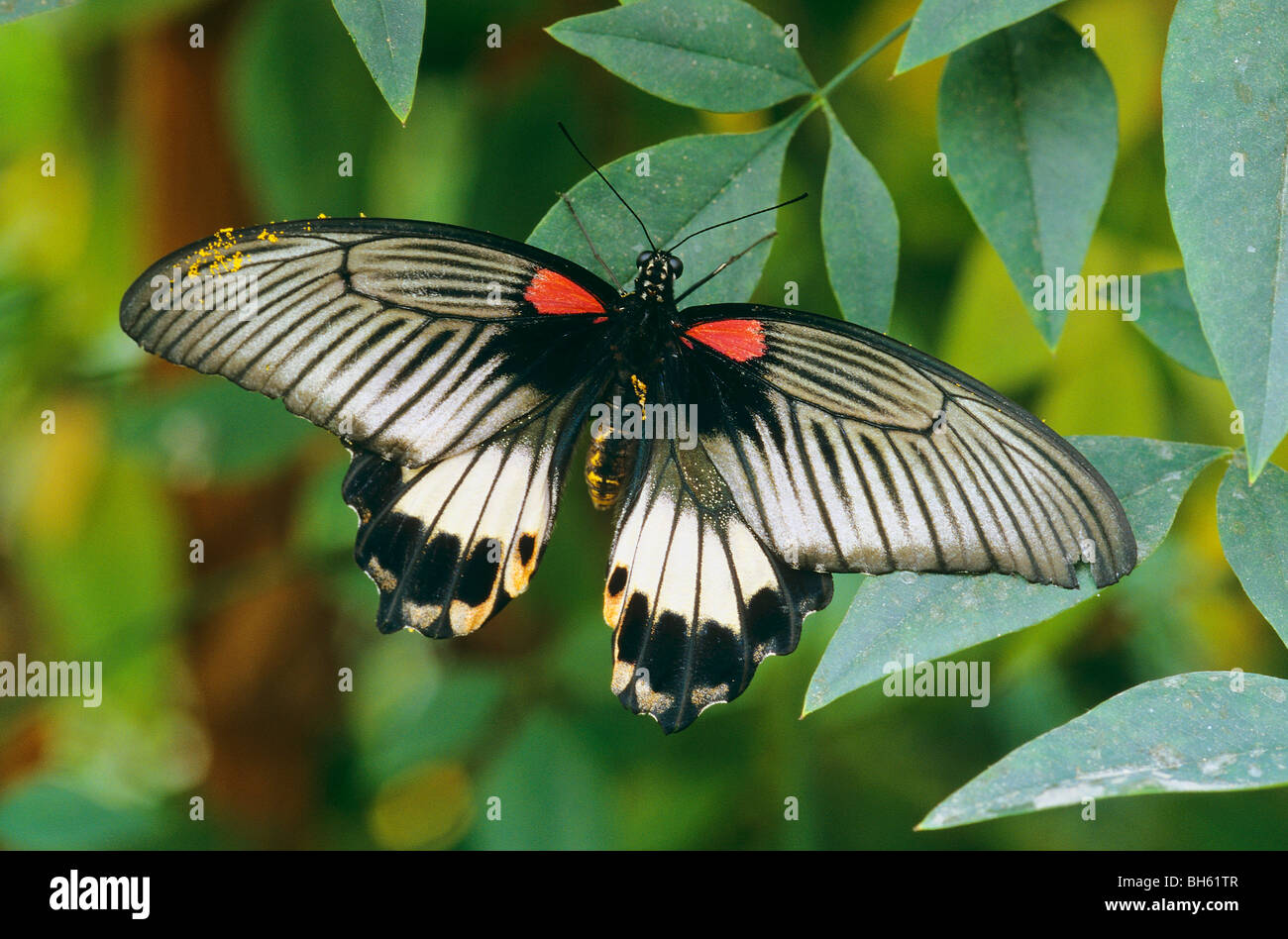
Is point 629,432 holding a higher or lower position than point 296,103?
lower

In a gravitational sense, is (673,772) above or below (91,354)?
below

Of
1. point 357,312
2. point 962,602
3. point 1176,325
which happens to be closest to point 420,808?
point 357,312

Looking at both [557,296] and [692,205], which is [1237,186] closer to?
[692,205]

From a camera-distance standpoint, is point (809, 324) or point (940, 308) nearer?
point (809, 324)

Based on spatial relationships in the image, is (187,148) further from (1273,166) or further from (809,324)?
(1273,166)

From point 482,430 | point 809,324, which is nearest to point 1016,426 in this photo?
point 809,324
